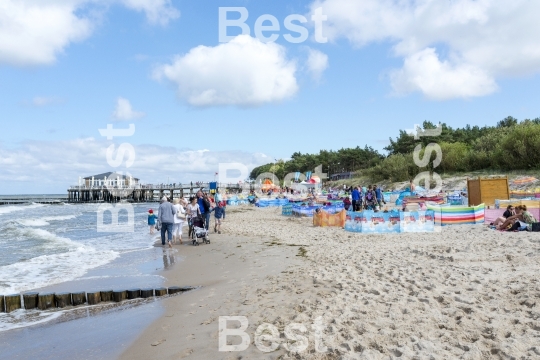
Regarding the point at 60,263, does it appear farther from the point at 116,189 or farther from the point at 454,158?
the point at 116,189

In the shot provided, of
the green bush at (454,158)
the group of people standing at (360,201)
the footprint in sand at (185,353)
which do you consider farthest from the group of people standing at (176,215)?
the green bush at (454,158)

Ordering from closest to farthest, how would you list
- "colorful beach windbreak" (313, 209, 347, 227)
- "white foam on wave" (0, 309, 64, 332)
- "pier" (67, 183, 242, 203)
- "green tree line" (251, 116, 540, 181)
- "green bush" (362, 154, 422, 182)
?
"white foam on wave" (0, 309, 64, 332)
"colorful beach windbreak" (313, 209, 347, 227)
"green tree line" (251, 116, 540, 181)
"green bush" (362, 154, 422, 182)
"pier" (67, 183, 242, 203)

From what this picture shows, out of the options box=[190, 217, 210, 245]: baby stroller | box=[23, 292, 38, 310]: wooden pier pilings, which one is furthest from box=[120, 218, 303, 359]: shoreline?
box=[23, 292, 38, 310]: wooden pier pilings

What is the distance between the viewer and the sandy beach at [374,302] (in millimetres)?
4000

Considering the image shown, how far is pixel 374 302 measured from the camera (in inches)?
211

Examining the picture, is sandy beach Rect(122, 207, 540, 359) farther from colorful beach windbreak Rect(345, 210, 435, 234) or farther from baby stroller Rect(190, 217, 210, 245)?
baby stroller Rect(190, 217, 210, 245)

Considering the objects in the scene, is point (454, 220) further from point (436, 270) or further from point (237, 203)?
point (237, 203)

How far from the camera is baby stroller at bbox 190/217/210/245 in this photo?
14141mm

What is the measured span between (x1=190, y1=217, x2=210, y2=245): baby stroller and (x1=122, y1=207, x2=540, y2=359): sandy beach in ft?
12.0

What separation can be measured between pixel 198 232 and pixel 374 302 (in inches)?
376

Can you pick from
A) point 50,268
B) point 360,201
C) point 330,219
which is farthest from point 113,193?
point 50,268

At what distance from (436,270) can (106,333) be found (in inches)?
197

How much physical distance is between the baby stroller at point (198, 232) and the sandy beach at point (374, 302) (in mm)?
3663

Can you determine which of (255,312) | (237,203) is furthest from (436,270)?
(237,203)
